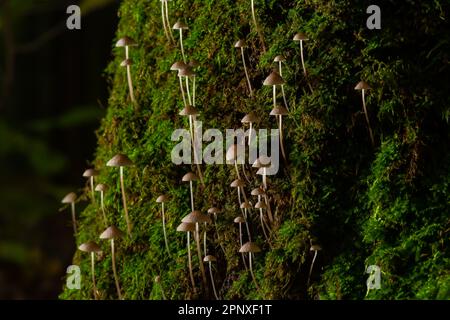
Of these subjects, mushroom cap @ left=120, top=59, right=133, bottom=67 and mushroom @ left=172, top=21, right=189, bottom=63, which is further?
mushroom cap @ left=120, top=59, right=133, bottom=67

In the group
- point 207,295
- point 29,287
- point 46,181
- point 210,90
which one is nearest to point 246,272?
point 207,295

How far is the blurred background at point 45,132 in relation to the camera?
9.73 metres

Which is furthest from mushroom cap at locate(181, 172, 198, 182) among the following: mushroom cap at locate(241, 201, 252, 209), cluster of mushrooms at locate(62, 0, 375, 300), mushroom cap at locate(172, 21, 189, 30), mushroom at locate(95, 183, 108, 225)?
mushroom cap at locate(172, 21, 189, 30)

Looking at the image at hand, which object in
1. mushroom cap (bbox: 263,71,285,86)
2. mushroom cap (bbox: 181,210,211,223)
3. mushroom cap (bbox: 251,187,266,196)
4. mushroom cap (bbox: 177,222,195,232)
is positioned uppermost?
mushroom cap (bbox: 263,71,285,86)

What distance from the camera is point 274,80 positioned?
270 cm

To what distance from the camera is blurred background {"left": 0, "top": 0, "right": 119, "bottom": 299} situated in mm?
9727

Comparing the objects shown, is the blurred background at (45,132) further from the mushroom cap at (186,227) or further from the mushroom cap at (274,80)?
the mushroom cap at (274,80)

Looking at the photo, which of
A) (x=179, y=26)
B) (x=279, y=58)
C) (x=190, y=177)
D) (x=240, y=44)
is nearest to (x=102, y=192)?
(x=190, y=177)

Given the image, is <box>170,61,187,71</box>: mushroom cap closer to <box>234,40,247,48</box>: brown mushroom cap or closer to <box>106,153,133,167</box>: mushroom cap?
<box>234,40,247,48</box>: brown mushroom cap

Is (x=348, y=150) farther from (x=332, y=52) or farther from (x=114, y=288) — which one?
(x=114, y=288)

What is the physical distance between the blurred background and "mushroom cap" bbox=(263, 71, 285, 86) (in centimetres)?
690

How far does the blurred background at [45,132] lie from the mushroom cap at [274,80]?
272 inches
